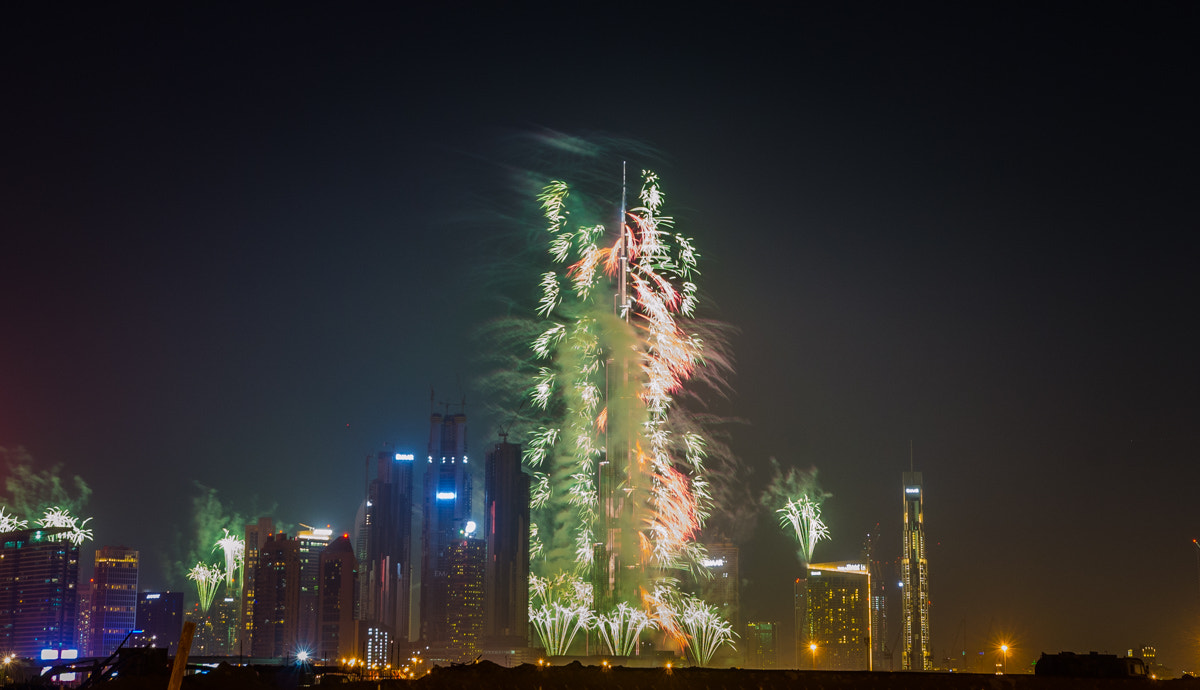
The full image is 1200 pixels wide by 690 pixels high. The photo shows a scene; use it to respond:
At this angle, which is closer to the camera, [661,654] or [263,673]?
[263,673]

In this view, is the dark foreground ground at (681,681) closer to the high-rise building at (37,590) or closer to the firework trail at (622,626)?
the firework trail at (622,626)

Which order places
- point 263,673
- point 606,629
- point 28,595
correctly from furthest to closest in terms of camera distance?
point 28,595 → point 606,629 → point 263,673

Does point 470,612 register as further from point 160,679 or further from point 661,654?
point 160,679

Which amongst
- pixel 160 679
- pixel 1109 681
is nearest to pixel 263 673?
pixel 160 679

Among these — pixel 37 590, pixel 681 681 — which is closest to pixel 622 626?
pixel 681 681

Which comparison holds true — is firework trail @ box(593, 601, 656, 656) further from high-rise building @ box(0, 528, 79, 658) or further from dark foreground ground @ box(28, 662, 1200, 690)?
high-rise building @ box(0, 528, 79, 658)

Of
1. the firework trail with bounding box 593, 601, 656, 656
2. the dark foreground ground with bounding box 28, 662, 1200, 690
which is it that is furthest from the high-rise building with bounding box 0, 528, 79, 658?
the dark foreground ground with bounding box 28, 662, 1200, 690

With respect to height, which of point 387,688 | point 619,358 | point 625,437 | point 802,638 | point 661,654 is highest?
point 619,358
